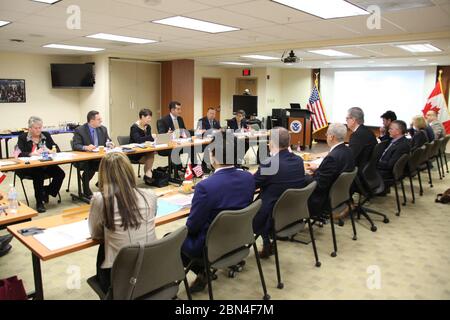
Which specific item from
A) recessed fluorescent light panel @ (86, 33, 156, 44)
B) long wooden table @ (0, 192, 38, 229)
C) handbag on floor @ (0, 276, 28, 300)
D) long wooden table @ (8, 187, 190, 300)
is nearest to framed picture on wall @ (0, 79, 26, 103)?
recessed fluorescent light panel @ (86, 33, 156, 44)

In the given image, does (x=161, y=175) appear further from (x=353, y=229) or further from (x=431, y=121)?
(x=431, y=121)

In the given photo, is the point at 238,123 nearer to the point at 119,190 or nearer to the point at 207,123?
the point at 207,123

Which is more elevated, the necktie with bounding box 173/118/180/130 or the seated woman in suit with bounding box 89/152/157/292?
the necktie with bounding box 173/118/180/130

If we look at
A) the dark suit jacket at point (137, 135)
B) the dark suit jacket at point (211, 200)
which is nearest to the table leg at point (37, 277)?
the dark suit jacket at point (211, 200)

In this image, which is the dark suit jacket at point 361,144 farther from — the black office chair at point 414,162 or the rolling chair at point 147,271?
the rolling chair at point 147,271

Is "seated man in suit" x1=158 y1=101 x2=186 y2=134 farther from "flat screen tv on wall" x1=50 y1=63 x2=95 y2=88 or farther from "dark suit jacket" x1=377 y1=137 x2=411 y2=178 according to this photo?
"dark suit jacket" x1=377 y1=137 x2=411 y2=178

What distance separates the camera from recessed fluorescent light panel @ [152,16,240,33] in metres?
4.87

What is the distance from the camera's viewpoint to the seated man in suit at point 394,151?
5094mm

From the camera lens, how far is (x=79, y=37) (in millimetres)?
6344

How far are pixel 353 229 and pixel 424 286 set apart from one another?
3.68 feet

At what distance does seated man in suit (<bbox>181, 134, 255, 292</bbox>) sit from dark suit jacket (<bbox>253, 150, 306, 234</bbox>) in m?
0.47

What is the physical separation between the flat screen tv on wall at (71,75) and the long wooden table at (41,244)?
284 inches

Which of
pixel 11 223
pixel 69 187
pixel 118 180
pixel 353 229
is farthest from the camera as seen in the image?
pixel 69 187

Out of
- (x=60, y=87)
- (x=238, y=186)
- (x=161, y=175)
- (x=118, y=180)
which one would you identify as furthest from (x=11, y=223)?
(x=60, y=87)
